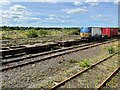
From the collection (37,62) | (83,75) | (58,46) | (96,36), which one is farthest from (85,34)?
(83,75)

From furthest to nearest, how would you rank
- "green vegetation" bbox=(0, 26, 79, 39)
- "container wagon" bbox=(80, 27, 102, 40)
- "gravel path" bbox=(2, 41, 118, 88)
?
"green vegetation" bbox=(0, 26, 79, 39)
"container wagon" bbox=(80, 27, 102, 40)
"gravel path" bbox=(2, 41, 118, 88)

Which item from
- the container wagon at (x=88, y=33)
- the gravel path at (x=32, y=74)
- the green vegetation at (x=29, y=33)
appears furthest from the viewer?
the green vegetation at (x=29, y=33)

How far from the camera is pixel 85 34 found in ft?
116

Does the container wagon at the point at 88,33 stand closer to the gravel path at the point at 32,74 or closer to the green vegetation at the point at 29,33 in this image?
the green vegetation at the point at 29,33

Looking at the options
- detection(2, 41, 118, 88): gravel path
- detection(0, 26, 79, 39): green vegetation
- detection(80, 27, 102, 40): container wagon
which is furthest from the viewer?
detection(0, 26, 79, 39): green vegetation

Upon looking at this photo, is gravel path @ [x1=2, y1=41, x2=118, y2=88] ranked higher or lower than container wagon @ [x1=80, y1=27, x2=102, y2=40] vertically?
lower

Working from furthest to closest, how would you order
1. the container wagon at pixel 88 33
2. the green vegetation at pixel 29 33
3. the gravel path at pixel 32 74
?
1. the green vegetation at pixel 29 33
2. the container wagon at pixel 88 33
3. the gravel path at pixel 32 74

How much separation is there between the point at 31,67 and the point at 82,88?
4.19 m

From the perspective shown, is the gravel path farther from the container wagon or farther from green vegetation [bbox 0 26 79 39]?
green vegetation [bbox 0 26 79 39]

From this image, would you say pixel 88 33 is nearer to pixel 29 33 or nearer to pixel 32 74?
pixel 29 33

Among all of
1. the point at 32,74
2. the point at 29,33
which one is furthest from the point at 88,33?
the point at 32,74

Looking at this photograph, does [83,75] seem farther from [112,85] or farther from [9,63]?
[9,63]

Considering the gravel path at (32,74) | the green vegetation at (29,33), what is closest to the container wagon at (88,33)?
the green vegetation at (29,33)

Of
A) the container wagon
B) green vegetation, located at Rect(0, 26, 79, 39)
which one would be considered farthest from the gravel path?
green vegetation, located at Rect(0, 26, 79, 39)
